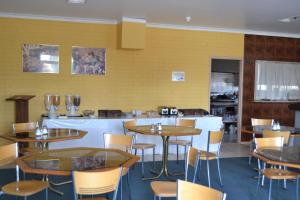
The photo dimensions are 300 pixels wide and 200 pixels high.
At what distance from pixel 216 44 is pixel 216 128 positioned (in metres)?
2.25

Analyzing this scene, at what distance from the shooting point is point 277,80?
345 inches

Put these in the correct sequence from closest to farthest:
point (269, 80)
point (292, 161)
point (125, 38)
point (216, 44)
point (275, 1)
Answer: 1. point (292, 161)
2. point (275, 1)
3. point (125, 38)
4. point (216, 44)
5. point (269, 80)

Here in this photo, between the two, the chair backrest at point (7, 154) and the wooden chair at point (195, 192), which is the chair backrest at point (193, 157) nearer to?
the wooden chair at point (195, 192)

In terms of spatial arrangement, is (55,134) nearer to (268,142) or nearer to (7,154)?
(7,154)

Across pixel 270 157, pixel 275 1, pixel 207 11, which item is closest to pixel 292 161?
pixel 270 157

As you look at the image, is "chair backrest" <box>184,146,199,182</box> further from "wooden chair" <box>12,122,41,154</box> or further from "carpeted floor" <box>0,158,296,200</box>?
"wooden chair" <box>12,122,41,154</box>

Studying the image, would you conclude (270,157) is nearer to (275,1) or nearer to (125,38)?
(275,1)

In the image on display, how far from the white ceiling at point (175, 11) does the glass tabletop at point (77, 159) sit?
306cm

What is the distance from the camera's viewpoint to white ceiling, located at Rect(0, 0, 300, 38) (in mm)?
5680

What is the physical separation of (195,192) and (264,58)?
706 centimetres

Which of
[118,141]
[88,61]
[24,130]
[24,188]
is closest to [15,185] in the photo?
[24,188]

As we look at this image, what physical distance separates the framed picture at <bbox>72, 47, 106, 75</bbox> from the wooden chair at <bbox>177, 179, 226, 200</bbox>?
207 inches

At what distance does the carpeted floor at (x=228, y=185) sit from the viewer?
4355mm

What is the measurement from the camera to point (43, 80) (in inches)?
274
